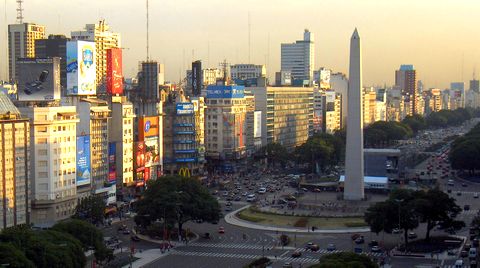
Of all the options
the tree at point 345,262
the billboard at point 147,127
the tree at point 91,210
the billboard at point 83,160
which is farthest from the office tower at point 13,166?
the tree at point 345,262

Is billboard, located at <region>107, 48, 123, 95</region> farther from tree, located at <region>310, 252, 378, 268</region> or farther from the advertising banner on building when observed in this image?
tree, located at <region>310, 252, 378, 268</region>

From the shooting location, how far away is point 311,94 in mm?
139875

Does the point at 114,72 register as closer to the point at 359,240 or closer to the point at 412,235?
the point at 359,240

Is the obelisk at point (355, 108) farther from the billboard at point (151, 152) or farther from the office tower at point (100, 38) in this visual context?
the office tower at point (100, 38)

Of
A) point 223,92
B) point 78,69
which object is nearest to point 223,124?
point 223,92

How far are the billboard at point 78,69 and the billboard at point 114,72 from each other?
5.32 metres

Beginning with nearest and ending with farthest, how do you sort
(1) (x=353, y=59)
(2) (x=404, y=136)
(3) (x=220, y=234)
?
(3) (x=220, y=234)
(1) (x=353, y=59)
(2) (x=404, y=136)

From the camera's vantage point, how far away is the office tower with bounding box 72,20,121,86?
126 metres

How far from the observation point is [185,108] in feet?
302

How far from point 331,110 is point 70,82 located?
300ft

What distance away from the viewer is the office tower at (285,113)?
12125 centimetres

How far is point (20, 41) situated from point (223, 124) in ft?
183

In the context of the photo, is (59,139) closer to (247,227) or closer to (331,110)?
(247,227)

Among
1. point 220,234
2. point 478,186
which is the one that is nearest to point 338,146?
point 478,186
